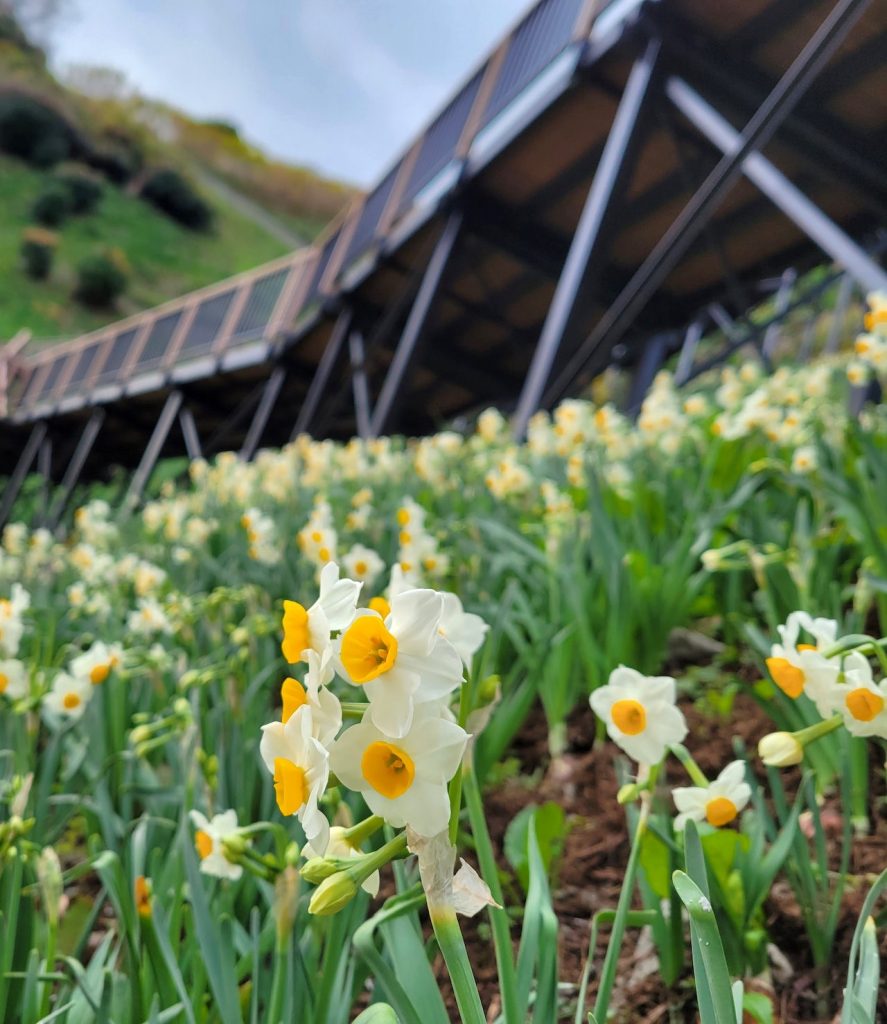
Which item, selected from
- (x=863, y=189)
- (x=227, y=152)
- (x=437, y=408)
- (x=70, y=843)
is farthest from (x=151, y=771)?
(x=227, y=152)

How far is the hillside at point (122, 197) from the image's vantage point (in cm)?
2816

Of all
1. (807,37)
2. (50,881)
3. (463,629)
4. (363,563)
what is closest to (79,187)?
(807,37)

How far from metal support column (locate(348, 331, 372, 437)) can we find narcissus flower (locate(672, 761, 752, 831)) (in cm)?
599

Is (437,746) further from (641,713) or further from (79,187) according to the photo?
(79,187)

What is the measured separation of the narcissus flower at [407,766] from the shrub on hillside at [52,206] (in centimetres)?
3485

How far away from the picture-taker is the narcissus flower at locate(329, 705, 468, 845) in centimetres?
46

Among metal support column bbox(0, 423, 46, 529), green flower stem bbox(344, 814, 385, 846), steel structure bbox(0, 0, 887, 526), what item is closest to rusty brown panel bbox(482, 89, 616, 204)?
steel structure bbox(0, 0, 887, 526)

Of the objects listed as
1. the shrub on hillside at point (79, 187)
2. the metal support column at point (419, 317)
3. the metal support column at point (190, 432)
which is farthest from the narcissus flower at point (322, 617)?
the shrub on hillside at point (79, 187)

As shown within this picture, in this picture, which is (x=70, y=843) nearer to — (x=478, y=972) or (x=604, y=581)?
(x=478, y=972)

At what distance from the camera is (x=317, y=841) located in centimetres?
48

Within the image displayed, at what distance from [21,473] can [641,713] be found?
14756mm

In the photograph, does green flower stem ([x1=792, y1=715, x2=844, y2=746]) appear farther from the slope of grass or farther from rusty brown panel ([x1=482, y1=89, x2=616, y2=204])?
the slope of grass

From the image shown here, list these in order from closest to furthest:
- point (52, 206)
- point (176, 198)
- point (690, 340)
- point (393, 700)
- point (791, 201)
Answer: point (393, 700) < point (791, 201) < point (690, 340) < point (52, 206) < point (176, 198)

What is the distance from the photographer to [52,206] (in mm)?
29750
